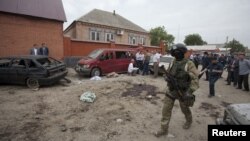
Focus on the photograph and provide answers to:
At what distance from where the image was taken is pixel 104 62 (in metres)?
11.4

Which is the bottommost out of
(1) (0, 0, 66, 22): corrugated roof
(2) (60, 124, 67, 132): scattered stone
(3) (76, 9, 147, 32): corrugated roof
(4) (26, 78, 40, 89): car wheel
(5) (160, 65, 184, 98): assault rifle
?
(2) (60, 124, 67, 132): scattered stone

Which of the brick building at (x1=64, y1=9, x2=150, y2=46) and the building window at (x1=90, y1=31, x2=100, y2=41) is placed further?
the building window at (x1=90, y1=31, x2=100, y2=41)

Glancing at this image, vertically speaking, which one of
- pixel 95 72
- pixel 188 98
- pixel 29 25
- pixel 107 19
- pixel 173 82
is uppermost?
pixel 107 19

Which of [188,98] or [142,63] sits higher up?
[142,63]

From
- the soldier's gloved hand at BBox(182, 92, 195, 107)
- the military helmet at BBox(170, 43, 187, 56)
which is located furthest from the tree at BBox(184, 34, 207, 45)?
the soldier's gloved hand at BBox(182, 92, 195, 107)

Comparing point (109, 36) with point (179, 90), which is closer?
point (179, 90)

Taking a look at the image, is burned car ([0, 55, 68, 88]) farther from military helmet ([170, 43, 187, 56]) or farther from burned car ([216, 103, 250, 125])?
burned car ([216, 103, 250, 125])

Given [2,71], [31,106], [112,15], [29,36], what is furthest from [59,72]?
[112,15]

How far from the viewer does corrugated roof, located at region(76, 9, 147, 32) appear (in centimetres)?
2590

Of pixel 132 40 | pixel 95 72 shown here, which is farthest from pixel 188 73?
pixel 132 40

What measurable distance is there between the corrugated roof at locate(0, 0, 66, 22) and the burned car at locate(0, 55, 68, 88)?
17.0ft

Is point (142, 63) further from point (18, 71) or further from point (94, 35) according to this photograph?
point (94, 35)

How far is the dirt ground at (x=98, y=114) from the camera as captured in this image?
4325 millimetres

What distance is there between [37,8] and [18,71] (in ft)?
22.9
